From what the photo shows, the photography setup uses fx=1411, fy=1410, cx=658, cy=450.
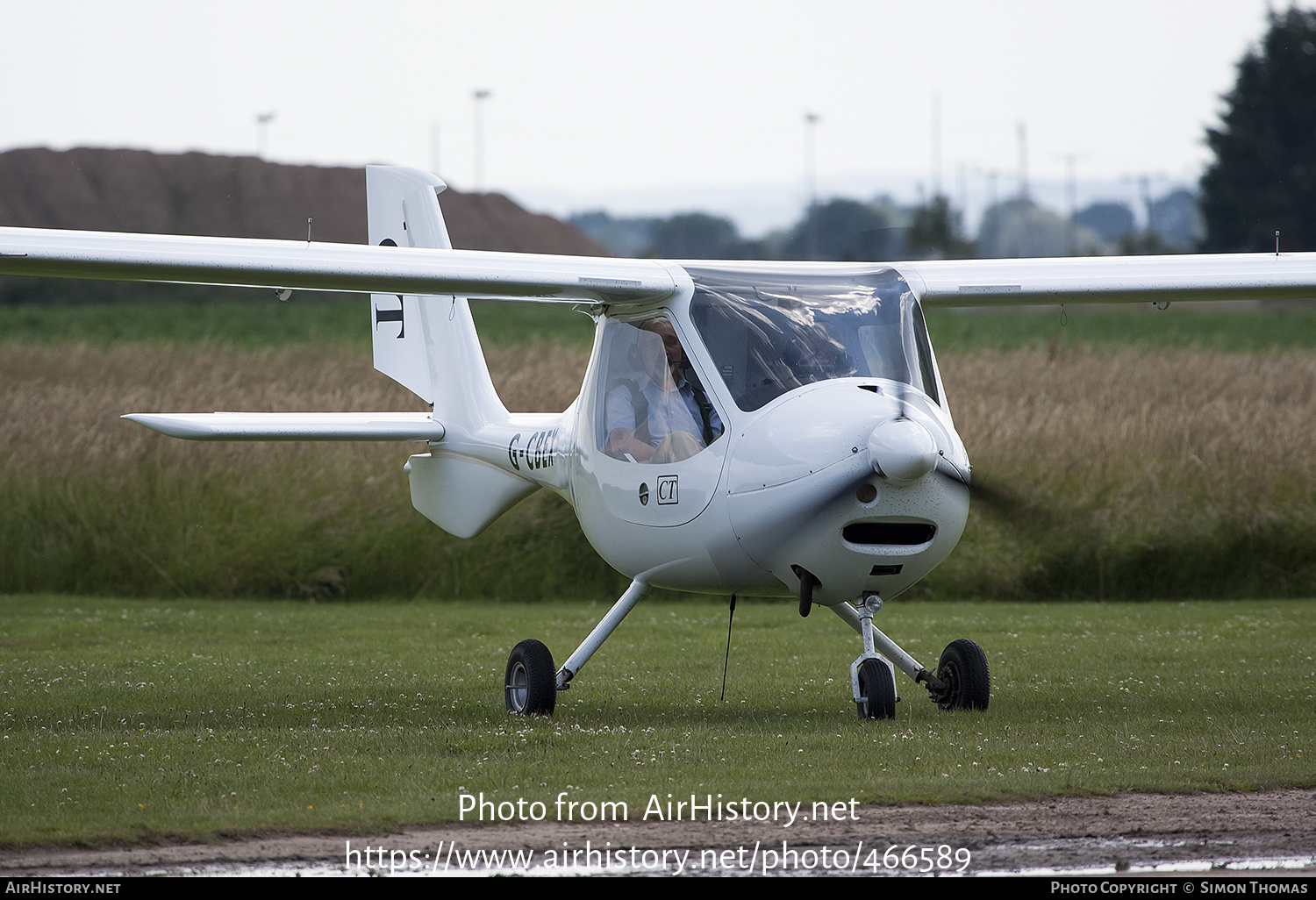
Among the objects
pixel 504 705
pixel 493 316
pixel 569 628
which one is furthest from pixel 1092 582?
pixel 493 316

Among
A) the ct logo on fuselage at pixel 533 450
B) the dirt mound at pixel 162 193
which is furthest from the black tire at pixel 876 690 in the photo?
the dirt mound at pixel 162 193

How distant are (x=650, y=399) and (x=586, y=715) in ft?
6.53

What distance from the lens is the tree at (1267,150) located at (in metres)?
71.8

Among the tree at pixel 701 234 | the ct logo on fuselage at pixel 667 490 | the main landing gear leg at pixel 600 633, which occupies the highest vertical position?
the tree at pixel 701 234

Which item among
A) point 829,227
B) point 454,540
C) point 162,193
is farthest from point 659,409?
point 829,227

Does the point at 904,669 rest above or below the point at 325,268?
below

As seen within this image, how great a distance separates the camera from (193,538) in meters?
15.2

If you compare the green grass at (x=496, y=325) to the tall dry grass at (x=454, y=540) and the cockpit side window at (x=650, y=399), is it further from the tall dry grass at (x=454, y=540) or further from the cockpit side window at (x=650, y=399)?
the cockpit side window at (x=650, y=399)

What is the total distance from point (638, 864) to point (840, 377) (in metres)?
3.21

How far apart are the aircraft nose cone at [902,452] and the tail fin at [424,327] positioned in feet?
14.4

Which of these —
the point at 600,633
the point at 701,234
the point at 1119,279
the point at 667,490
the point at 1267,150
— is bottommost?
the point at 600,633

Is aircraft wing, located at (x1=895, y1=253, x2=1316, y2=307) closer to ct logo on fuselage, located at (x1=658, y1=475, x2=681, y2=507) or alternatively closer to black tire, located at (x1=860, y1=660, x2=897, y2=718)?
ct logo on fuselage, located at (x1=658, y1=475, x2=681, y2=507)

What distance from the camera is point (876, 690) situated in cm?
791

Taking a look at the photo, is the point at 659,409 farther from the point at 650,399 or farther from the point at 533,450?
the point at 533,450
